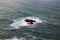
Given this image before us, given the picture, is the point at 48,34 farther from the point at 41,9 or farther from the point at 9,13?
the point at 9,13

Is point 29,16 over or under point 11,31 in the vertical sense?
over

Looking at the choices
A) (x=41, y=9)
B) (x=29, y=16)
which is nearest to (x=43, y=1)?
(x=41, y=9)

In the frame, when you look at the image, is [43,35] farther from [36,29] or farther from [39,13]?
[39,13]

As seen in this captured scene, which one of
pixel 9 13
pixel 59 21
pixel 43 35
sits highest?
pixel 9 13

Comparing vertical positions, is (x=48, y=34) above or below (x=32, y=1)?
below

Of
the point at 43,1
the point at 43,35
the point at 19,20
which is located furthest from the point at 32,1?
the point at 43,35
